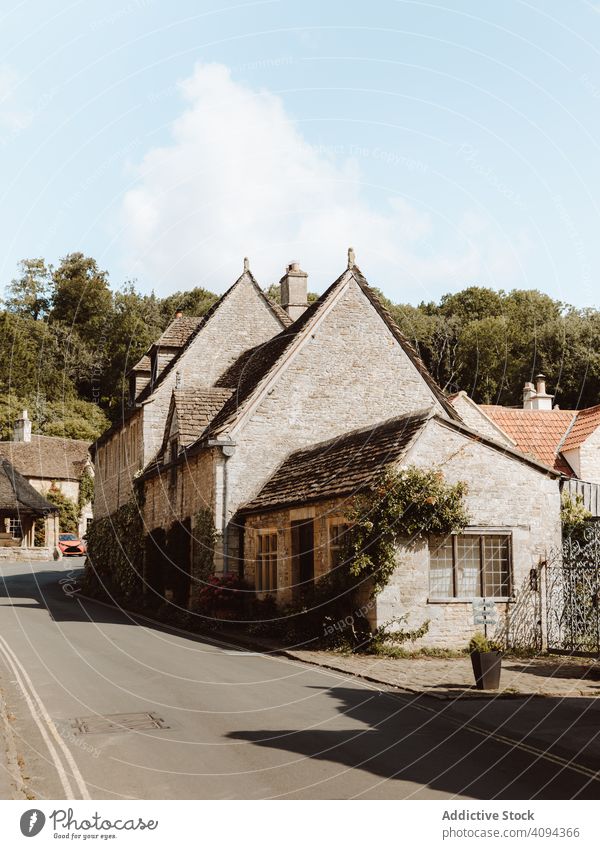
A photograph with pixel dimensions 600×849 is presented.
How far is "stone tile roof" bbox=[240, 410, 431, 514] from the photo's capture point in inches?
759

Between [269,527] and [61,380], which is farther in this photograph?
[61,380]

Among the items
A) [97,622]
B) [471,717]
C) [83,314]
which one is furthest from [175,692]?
[83,314]

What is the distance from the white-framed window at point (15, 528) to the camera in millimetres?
60031

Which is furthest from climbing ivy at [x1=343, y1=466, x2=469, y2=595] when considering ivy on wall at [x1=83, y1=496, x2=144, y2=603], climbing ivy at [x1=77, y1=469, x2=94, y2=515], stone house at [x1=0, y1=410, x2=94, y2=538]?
climbing ivy at [x1=77, y1=469, x2=94, y2=515]

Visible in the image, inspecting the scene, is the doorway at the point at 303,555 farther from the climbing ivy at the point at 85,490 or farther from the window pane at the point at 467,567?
the climbing ivy at the point at 85,490

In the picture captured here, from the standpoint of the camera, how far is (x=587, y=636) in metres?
18.4

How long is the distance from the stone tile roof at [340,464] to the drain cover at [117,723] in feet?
28.5

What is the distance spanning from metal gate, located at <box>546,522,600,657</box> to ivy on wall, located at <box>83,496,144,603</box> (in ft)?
56.0

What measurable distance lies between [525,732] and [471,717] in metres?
1.03

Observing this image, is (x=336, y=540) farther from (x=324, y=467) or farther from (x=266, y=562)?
(x=266, y=562)

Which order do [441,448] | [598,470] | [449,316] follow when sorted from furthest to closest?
[449,316] → [598,470] → [441,448]

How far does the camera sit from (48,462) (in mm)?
69625

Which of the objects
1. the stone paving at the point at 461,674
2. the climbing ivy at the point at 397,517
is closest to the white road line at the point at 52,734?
the stone paving at the point at 461,674
